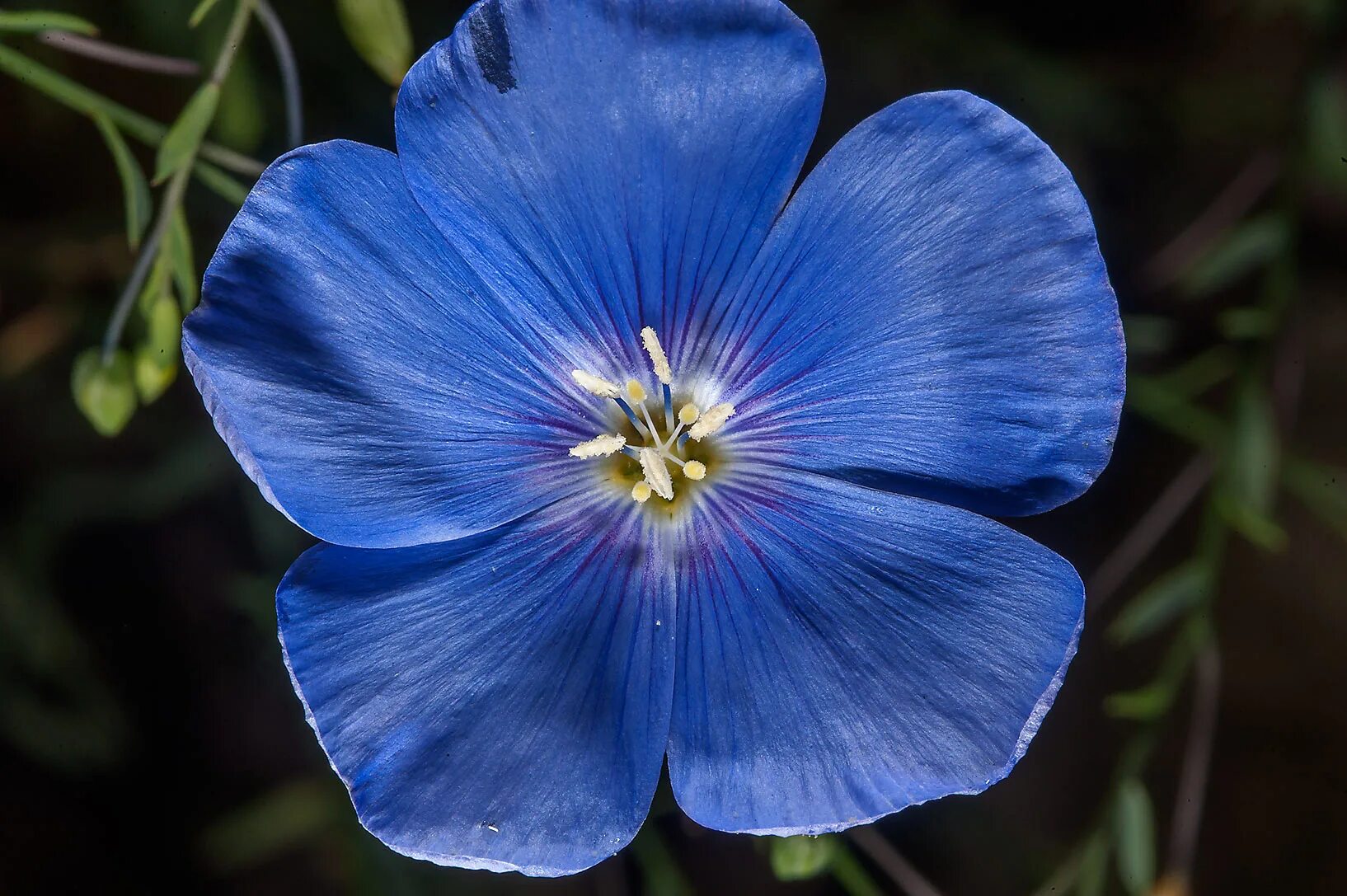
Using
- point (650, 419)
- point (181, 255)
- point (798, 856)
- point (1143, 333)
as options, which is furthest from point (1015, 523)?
point (181, 255)

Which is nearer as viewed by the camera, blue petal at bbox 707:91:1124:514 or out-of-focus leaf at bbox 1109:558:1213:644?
blue petal at bbox 707:91:1124:514

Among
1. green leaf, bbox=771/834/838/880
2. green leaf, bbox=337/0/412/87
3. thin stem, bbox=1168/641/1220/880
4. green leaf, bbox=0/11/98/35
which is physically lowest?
thin stem, bbox=1168/641/1220/880

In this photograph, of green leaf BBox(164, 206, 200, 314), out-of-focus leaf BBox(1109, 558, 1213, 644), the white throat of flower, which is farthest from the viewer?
out-of-focus leaf BBox(1109, 558, 1213, 644)

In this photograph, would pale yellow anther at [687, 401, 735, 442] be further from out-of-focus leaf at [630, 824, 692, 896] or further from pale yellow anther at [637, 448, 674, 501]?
out-of-focus leaf at [630, 824, 692, 896]

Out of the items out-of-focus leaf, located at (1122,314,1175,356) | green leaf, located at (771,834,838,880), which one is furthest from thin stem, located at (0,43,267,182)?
out-of-focus leaf, located at (1122,314,1175,356)

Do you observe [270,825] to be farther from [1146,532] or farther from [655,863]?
[1146,532]

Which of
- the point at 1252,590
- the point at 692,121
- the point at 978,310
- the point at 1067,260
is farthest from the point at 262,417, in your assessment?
the point at 1252,590

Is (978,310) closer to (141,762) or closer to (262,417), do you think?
(262,417)
